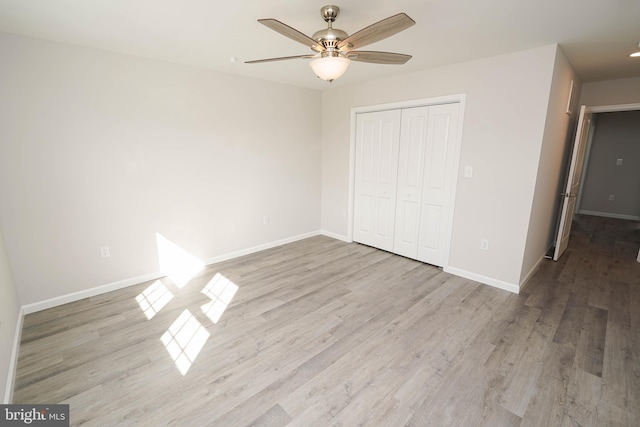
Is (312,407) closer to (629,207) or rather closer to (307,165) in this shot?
(307,165)

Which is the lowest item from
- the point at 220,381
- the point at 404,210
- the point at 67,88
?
the point at 220,381

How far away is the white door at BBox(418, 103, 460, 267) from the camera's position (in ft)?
10.8

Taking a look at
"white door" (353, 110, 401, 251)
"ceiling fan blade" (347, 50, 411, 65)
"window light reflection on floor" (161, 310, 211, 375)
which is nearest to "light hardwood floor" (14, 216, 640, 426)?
"window light reflection on floor" (161, 310, 211, 375)

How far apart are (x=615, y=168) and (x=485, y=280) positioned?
5.66m

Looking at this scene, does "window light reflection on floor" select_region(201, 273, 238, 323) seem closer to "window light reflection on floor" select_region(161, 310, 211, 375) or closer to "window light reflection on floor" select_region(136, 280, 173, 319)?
"window light reflection on floor" select_region(161, 310, 211, 375)

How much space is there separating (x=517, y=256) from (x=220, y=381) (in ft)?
9.97

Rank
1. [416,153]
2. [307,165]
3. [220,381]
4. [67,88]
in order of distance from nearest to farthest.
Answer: [220,381], [67,88], [416,153], [307,165]

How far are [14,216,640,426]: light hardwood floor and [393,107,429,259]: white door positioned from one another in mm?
714

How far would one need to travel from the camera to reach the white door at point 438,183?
3293 mm

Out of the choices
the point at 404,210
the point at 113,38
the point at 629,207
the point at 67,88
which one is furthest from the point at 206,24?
the point at 629,207

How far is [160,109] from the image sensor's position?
3064mm

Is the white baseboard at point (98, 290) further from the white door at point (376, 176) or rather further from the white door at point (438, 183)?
the white door at point (438, 183)

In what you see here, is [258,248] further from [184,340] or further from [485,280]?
[485,280]

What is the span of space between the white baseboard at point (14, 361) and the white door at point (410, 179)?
3890 millimetres
